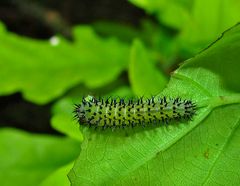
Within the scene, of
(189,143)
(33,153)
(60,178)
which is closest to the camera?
(189,143)

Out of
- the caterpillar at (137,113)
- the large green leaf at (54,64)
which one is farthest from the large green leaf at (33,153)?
the caterpillar at (137,113)

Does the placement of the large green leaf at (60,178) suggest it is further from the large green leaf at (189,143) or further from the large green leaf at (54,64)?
the large green leaf at (54,64)

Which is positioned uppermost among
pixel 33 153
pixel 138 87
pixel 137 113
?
pixel 33 153

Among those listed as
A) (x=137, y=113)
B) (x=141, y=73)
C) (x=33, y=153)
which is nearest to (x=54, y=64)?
(x=33, y=153)

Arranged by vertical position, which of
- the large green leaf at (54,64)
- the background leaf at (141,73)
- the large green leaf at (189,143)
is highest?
the large green leaf at (54,64)

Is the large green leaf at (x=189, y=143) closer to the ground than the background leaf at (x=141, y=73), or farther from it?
closer to the ground

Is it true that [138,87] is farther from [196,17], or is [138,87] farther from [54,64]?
[54,64]

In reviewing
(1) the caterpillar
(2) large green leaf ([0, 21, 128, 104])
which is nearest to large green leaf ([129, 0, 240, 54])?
(2) large green leaf ([0, 21, 128, 104])
